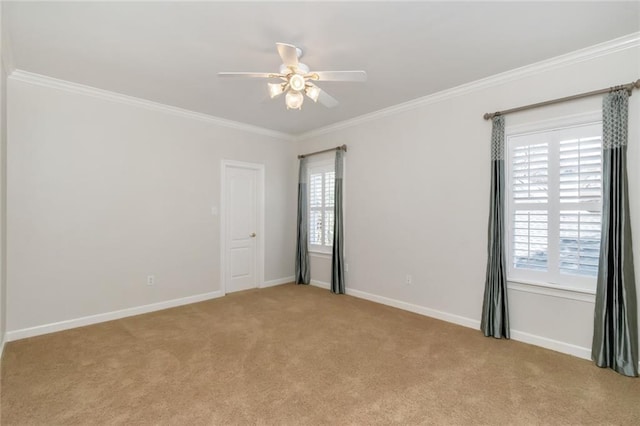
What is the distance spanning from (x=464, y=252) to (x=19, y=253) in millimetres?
4871

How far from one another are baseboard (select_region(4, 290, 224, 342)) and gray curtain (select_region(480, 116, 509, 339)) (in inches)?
149

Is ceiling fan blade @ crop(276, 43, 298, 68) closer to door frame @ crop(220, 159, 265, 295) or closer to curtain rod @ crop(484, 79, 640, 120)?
curtain rod @ crop(484, 79, 640, 120)

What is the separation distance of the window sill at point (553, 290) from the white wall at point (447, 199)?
0.10ft

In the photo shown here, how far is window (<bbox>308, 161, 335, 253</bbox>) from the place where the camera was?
550 cm

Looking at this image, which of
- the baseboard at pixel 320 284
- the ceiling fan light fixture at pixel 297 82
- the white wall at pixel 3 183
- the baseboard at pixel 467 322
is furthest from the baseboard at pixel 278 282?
the ceiling fan light fixture at pixel 297 82

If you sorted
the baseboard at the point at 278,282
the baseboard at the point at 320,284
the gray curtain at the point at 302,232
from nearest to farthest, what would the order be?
the baseboard at the point at 320,284, the baseboard at the point at 278,282, the gray curtain at the point at 302,232

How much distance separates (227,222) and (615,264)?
4.70 metres

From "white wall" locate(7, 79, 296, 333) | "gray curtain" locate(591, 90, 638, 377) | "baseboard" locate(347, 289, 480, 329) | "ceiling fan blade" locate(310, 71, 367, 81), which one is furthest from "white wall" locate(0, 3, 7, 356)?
"gray curtain" locate(591, 90, 638, 377)

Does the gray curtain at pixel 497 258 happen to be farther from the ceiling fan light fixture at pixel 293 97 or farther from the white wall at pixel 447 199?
the ceiling fan light fixture at pixel 293 97

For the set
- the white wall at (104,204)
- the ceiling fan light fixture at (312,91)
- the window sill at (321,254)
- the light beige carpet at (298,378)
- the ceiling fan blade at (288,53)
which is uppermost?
the ceiling fan blade at (288,53)

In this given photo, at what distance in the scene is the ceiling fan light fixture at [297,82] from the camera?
8.64ft

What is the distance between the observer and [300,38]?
265cm

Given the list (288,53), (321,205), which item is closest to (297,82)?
(288,53)

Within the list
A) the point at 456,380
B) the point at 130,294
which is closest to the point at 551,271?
the point at 456,380
